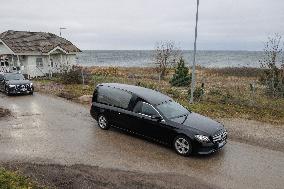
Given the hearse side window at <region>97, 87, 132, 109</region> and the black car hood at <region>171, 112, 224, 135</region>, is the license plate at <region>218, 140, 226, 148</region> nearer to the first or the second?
the black car hood at <region>171, 112, 224, 135</region>

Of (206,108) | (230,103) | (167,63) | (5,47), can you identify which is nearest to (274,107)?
(230,103)

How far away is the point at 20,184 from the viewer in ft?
23.6

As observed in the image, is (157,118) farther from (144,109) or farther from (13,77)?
(13,77)

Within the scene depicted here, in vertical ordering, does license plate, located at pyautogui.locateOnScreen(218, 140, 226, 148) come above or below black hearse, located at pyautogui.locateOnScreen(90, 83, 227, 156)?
below

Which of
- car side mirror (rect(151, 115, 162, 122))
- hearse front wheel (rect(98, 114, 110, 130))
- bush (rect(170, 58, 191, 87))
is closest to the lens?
car side mirror (rect(151, 115, 162, 122))

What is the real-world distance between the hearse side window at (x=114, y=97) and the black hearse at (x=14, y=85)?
1015 cm

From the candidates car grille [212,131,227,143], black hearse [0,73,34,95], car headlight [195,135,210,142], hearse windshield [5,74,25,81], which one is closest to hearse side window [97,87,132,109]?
car headlight [195,135,210,142]

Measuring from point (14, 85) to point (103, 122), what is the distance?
10.7 metres

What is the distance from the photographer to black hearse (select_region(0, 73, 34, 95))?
2102 cm

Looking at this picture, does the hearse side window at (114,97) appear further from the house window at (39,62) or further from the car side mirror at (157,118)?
the house window at (39,62)

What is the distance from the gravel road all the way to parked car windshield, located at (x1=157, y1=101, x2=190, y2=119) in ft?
3.73

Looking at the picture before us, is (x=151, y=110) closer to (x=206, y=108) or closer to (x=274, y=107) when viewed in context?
(x=206, y=108)

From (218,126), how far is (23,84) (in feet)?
48.1

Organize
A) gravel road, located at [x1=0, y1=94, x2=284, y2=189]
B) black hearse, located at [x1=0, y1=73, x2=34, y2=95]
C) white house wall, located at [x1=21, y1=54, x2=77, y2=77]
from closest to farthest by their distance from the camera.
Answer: gravel road, located at [x1=0, y1=94, x2=284, y2=189], black hearse, located at [x1=0, y1=73, x2=34, y2=95], white house wall, located at [x1=21, y1=54, x2=77, y2=77]
